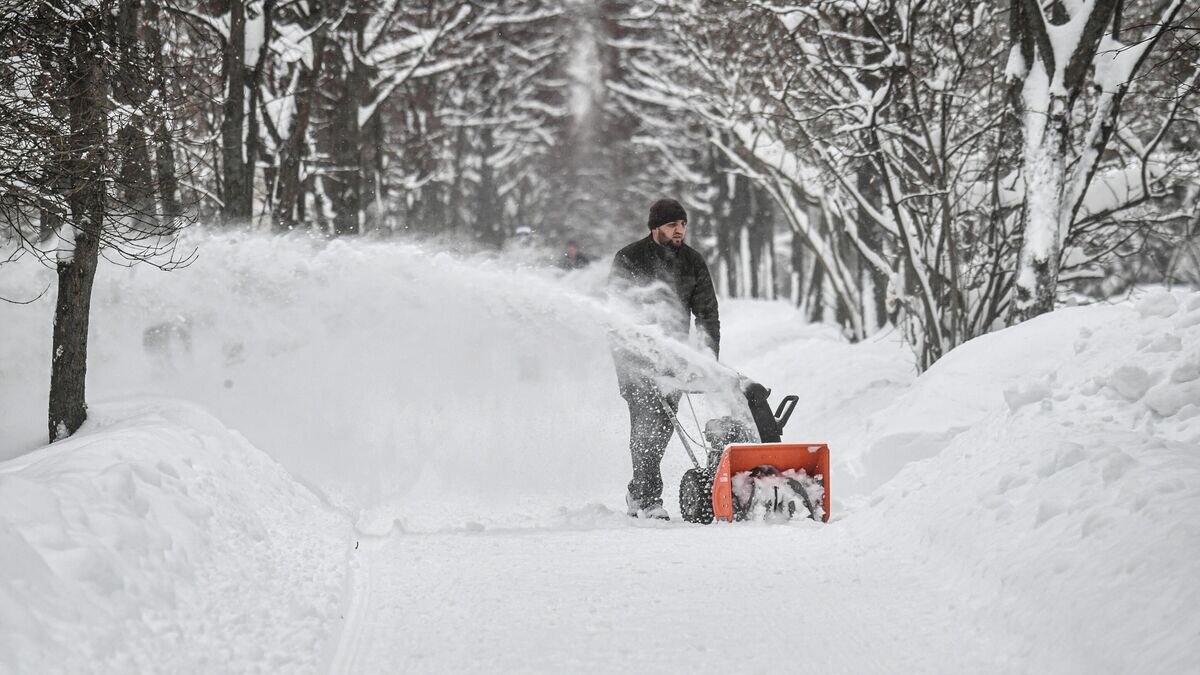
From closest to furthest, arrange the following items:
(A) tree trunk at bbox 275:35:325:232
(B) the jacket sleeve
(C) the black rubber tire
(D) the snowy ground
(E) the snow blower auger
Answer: (D) the snowy ground → (E) the snow blower auger → (C) the black rubber tire → (B) the jacket sleeve → (A) tree trunk at bbox 275:35:325:232

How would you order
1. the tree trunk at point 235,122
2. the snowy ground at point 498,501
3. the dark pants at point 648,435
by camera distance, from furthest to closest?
the tree trunk at point 235,122 → the dark pants at point 648,435 → the snowy ground at point 498,501

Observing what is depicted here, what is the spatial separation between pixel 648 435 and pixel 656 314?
905 millimetres

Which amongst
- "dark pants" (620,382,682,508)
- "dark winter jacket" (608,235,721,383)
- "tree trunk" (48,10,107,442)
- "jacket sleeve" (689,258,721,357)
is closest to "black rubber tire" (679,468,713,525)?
"dark pants" (620,382,682,508)

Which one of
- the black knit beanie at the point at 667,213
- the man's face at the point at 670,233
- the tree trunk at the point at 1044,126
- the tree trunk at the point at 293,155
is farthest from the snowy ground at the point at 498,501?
the tree trunk at the point at 293,155

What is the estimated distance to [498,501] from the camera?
812cm

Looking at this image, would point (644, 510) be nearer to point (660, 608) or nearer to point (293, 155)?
point (660, 608)

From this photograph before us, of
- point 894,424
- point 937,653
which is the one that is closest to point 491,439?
point 894,424

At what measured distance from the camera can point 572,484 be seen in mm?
8742

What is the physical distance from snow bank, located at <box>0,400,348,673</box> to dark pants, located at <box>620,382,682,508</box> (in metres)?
2.09

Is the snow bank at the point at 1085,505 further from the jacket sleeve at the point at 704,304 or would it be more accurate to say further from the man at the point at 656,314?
the jacket sleeve at the point at 704,304

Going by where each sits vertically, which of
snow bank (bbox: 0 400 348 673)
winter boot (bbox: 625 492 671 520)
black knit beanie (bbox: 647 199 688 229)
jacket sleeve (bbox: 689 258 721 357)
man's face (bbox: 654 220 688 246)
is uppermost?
black knit beanie (bbox: 647 199 688 229)

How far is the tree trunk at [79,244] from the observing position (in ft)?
19.8

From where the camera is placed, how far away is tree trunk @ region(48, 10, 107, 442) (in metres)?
6.05

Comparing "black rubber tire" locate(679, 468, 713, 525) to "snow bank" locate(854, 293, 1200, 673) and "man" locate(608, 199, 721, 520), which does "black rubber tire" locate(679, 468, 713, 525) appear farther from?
"snow bank" locate(854, 293, 1200, 673)
